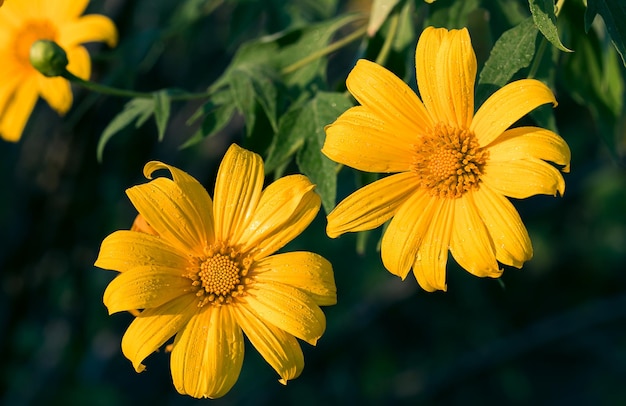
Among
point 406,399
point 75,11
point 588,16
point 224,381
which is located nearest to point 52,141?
point 75,11

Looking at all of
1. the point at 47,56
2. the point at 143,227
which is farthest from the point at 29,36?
the point at 143,227

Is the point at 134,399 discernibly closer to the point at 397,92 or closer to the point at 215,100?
the point at 215,100

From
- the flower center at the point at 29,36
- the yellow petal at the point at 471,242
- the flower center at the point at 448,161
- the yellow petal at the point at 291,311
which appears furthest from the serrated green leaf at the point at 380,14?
the flower center at the point at 29,36

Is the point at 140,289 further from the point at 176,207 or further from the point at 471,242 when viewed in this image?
the point at 471,242

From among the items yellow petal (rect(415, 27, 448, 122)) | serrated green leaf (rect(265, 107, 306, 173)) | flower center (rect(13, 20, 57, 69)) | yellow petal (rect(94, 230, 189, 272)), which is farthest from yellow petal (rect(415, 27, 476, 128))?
flower center (rect(13, 20, 57, 69))

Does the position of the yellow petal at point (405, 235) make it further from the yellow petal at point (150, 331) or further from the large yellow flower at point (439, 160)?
the yellow petal at point (150, 331)

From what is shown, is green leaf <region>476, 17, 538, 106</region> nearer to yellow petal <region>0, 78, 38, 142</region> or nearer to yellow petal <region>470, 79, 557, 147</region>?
yellow petal <region>470, 79, 557, 147</region>

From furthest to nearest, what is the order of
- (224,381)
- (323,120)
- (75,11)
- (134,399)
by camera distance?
(134,399) → (75,11) → (323,120) → (224,381)
